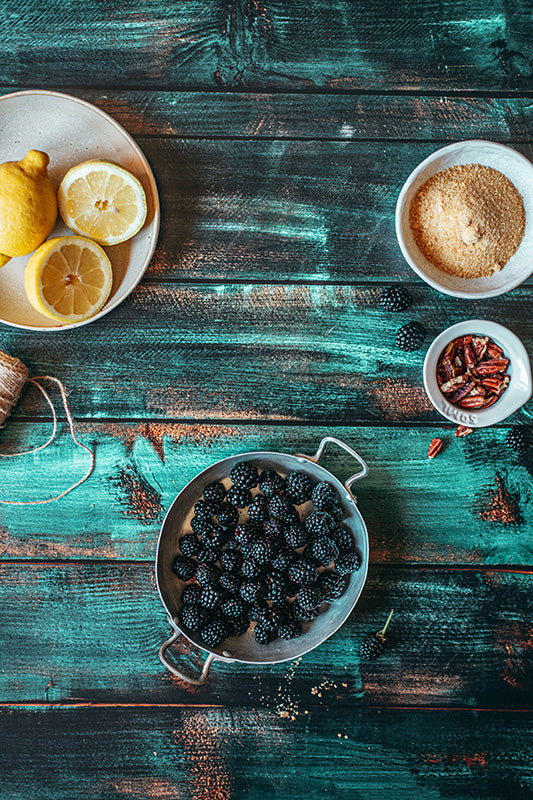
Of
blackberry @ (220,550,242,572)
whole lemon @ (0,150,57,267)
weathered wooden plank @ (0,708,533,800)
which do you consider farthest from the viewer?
weathered wooden plank @ (0,708,533,800)

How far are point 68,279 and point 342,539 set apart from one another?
2.68 ft

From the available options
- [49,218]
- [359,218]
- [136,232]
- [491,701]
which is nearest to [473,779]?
[491,701]

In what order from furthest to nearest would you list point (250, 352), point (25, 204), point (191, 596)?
point (250, 352) → point (191, 596) → point (25, 204)

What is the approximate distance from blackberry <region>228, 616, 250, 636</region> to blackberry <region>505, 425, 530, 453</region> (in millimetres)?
737

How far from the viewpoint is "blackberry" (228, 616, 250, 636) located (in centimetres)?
115

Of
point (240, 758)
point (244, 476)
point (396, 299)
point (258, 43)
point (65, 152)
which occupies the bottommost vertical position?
point (240, 758)

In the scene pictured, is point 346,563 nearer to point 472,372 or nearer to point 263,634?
point 263,634

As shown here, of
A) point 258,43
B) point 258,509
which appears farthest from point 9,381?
point 258,43

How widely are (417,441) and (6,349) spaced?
39.7 inches

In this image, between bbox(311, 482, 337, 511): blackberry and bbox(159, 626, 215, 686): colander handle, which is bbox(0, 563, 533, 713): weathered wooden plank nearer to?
bbox(159, 626, 215, 686): colander handle

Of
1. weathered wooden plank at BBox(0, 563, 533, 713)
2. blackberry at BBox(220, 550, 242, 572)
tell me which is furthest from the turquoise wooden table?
blackberry at BBox(220, 550, 242, 572)

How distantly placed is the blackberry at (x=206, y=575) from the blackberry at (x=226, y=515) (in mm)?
98

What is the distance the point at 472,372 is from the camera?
3.97 feet

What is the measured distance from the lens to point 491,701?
1.28 meters
